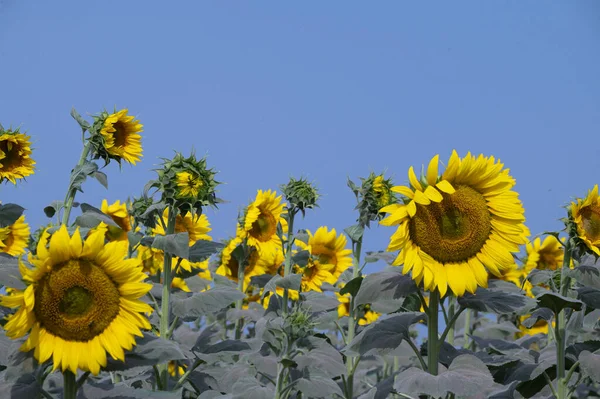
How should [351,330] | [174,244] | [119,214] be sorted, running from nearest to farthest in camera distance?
Result: [174,244]
[351,330]
[119,214]

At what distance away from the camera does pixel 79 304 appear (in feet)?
11.0

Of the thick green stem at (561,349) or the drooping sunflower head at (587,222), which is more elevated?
the drooping sunflower head at (587,222)

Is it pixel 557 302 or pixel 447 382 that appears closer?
pixel 447 382

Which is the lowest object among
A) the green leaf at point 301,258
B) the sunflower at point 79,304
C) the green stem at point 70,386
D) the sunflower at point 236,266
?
the green stem at point 70,386

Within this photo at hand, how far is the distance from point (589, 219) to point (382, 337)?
1.60 metres

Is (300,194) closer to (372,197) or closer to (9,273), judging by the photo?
(372,197)

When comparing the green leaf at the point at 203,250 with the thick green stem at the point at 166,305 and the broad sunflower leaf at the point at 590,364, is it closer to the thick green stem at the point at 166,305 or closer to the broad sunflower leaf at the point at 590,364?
the thick green stem at the point at 166,305

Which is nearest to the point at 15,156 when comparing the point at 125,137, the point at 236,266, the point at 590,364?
the point at 125,137

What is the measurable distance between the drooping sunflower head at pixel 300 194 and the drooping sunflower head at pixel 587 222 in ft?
6.11

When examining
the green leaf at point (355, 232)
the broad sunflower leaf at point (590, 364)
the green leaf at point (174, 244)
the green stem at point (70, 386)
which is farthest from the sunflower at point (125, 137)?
the broad sunflower leaf at point (590, 364)

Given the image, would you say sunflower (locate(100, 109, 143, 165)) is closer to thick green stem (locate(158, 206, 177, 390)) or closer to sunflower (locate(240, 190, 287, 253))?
thick green stem (locate(158, 206, 177, 390))

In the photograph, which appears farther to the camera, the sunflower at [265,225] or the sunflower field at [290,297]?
the sunflower at [265,225]

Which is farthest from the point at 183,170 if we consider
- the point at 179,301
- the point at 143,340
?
the point at 143,340

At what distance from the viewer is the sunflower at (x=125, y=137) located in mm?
5465
